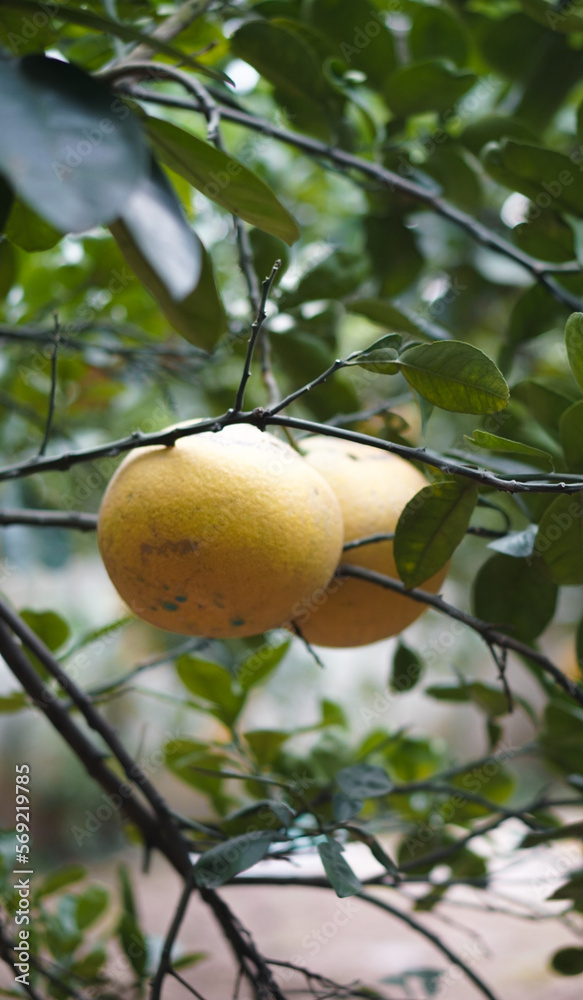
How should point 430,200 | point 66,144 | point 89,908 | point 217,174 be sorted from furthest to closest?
point 89,908 < point 430,200 < point 217,174 < point 66,144

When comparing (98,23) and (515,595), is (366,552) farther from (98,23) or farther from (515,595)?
(98,23)

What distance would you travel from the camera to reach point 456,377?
320 millimetres

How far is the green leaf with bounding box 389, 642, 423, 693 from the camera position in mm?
592

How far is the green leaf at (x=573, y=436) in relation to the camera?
1.26 ft

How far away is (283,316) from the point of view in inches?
24.5

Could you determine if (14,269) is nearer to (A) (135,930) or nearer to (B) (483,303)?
(A) (135,930)

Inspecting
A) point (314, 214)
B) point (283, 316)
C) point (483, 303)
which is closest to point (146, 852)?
point (283, 316)

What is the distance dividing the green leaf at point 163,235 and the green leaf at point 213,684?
407 millimetres

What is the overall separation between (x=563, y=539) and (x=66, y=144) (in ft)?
0.99

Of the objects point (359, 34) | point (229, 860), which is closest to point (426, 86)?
point (359, 34)

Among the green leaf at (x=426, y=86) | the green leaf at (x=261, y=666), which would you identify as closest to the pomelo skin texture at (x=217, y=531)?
the green leaf at (x=261, y=666)

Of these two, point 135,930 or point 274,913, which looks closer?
point 135,930

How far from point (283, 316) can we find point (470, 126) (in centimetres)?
20

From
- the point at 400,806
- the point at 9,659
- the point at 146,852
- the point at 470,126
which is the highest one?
the point at 470,126
